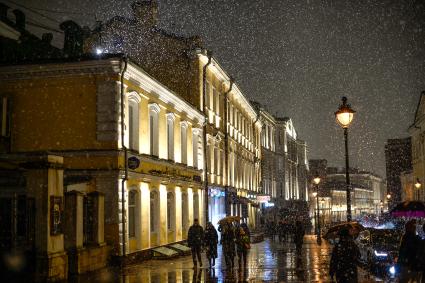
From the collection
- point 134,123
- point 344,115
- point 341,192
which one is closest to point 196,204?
point 134,123

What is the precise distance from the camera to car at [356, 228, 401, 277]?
1712cm

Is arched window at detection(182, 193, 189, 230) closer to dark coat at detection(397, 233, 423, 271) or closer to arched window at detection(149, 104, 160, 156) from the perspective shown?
arched window at detection(149, 104, 160, 156)

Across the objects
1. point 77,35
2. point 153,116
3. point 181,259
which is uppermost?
point 77,35

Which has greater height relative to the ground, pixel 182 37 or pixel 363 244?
pixel 182 37

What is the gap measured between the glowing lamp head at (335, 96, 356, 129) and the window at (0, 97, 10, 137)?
1328cm

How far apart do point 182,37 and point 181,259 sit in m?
14.0

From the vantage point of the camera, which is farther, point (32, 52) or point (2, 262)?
point (32, 52)

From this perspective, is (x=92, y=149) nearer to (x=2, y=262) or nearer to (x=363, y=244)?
(x=2, y=262)

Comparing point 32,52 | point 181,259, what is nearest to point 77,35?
point 32,52

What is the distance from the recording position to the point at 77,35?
100ft

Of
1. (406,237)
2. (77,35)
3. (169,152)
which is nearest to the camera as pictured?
(406,237)

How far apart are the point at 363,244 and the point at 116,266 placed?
30.6 ft

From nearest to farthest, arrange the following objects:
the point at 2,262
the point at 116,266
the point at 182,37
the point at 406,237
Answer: the point at 406,237, the point at 2,262, the point at 116,266, the point at 182,37

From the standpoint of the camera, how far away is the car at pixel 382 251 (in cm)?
1712
